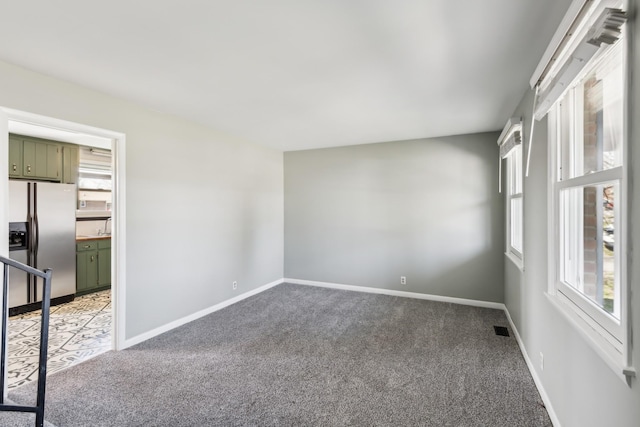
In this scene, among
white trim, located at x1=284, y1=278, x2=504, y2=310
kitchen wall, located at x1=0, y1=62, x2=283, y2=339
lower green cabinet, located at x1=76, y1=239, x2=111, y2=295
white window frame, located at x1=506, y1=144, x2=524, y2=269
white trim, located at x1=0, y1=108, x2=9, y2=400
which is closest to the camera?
white trim, located at x1=0, y1=108, x2=9, y2=400

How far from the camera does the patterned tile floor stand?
2.58 meters

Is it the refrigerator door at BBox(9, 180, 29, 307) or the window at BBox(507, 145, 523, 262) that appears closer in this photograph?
the window at BBox(507, 145, 523, 262)

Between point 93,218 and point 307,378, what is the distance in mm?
4727

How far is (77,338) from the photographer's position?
124 inches

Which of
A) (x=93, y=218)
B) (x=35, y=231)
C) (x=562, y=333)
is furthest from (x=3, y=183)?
(x=562, y=333)

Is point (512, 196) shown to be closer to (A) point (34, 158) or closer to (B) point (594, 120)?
(B) point (594, 120)

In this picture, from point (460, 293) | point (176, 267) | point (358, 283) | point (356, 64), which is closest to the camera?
point (356, 64)

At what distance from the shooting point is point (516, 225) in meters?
3.44

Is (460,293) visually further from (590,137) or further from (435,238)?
(590,137)

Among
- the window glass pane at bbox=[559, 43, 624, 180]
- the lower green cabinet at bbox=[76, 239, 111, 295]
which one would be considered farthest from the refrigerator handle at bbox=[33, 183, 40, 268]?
the window glass pane at bbox=[559, 43, 624, 180]

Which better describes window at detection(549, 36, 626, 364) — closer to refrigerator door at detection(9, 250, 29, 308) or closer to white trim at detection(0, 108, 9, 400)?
white trim at detection(0, 108, 9, 400)

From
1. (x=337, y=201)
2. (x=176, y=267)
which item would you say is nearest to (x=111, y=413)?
(x=176, y=267)

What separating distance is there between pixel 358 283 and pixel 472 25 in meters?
3.91

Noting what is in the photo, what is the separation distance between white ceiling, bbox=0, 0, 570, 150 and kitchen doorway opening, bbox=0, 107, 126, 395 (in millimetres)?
417
